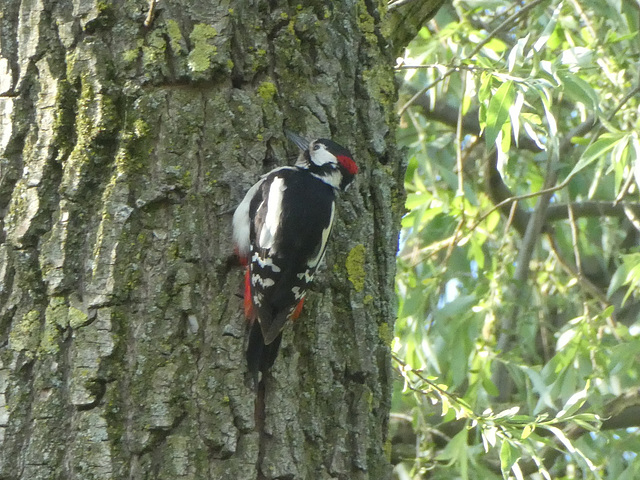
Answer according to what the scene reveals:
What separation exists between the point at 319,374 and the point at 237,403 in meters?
0.22

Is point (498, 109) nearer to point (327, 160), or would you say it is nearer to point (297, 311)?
point (327, 160)

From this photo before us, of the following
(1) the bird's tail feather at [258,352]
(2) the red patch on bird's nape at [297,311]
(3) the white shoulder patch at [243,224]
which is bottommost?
(1) the bird's tail feather at [258,352]

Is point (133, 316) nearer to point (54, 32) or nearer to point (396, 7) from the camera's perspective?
point (54, 32)

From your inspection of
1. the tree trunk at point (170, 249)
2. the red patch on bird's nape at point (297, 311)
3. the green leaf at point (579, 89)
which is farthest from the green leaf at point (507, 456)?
the green leaf at point (579, 89)

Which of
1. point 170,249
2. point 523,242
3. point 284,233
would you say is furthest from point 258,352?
point 523,242

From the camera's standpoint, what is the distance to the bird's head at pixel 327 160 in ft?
Result: 6.82

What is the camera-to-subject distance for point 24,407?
66.7 inches

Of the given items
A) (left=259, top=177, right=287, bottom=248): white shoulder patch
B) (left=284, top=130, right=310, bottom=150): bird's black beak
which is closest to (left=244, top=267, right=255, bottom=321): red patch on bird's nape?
(left=259, top=177, right=287, bottom=248): white shoulder patch

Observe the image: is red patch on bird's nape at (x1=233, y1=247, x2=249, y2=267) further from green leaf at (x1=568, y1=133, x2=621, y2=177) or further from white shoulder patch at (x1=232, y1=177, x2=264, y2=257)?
green leaf at (x1=568, y1=133, x2=621, y2=177)

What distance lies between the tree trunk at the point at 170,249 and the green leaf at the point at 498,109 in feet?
1.55

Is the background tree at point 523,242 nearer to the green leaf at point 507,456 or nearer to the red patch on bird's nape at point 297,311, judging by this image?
the green leaf at point 507,456

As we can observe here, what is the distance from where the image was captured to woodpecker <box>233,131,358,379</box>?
1845mm

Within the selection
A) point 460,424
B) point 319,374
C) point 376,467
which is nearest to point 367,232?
point 319,374

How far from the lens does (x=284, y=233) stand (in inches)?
88.0
